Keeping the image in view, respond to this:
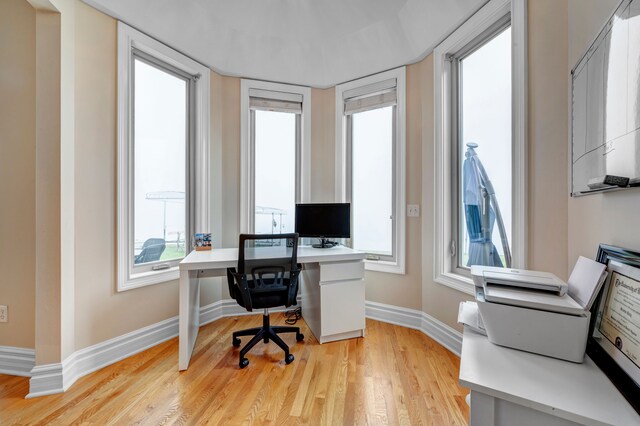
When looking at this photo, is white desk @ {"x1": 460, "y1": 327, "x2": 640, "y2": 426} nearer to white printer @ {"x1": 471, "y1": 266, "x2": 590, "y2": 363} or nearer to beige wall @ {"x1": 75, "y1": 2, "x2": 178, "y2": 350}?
white printer @ {"x1": 471, "y1": 266, "x2": 590, "y2": 363}

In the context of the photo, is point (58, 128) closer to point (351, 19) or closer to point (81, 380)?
point (81, 380)

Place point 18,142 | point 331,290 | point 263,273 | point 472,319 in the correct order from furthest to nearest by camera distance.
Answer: point 331,290, point 263,273, point 18,142, point 472,319

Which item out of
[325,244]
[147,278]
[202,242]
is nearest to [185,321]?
[147,278]

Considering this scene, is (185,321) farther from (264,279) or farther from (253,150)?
(253,150)

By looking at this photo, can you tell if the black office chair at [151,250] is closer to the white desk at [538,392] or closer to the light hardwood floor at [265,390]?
the light hardwood floor at [265,390]

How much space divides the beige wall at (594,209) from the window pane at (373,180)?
154cm

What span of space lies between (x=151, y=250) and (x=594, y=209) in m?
2.80

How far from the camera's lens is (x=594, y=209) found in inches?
41.5

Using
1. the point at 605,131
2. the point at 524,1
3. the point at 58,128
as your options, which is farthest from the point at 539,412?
the point at 58,128

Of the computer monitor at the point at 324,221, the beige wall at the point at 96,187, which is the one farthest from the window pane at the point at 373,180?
the beige wall at the point at 96,187

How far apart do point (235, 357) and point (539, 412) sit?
1.90 m

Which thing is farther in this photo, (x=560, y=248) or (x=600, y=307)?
(x=560, y=248)

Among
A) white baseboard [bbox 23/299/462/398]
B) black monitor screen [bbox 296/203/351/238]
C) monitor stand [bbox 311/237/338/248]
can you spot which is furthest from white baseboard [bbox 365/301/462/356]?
black monitor screen [bbox 296/203/351/238]

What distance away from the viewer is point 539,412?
624 mm
